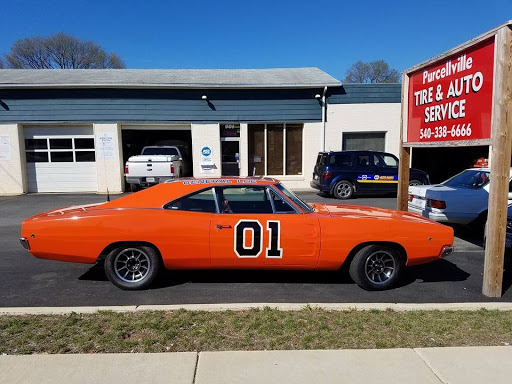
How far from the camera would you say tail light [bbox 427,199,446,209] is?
701cm

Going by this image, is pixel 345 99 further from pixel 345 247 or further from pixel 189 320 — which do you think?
pixel 189 320

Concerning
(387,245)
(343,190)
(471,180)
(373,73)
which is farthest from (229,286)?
(373,73)

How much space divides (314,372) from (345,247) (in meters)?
1.89

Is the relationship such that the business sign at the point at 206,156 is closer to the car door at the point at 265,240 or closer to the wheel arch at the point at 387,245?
the car door at the point at 265,240

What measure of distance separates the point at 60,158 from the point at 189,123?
5584 mm

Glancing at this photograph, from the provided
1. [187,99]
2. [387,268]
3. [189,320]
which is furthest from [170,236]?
[187,99]

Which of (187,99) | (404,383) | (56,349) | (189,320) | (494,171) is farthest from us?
(187,99)

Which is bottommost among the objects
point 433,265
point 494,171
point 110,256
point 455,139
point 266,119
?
point 433,265

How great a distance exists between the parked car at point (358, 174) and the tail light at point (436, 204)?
552cm

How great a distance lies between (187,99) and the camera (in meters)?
15.0

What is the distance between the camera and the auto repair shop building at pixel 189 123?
14625 mm

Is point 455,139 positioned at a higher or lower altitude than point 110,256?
higher

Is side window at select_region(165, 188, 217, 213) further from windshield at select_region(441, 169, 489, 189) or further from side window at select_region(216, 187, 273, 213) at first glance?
windshield at select_region(441, 169, 489, 189)

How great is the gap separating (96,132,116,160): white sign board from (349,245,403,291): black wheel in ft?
42.0
